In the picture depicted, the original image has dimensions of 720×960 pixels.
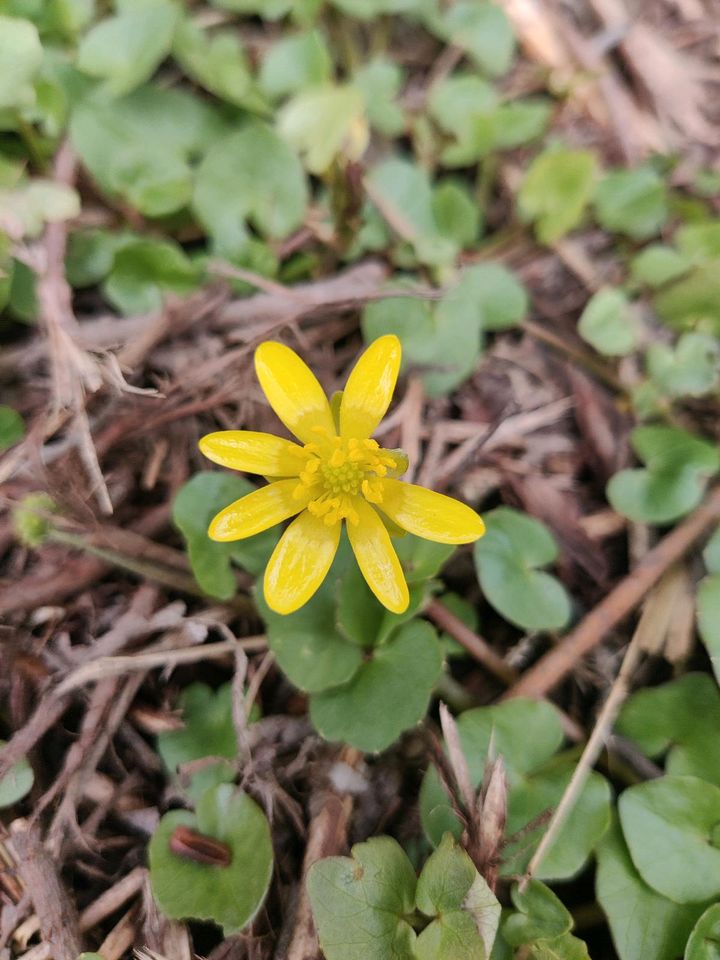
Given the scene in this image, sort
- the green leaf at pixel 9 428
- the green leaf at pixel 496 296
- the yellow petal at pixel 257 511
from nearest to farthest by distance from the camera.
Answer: the yellow petal at pixel 257 511 → the green leaf at pixel 9 428 → the green leaf at pixel 496 296

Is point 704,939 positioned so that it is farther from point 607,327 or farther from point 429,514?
point 607,327

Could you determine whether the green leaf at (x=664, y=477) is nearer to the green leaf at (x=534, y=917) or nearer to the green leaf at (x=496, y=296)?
the green leaf at (x=496, y=296)

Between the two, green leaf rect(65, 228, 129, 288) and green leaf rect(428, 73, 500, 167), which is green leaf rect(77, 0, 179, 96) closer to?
green leaf rect(65, 228, 129, 288)

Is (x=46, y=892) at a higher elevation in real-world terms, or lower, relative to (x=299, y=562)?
lower

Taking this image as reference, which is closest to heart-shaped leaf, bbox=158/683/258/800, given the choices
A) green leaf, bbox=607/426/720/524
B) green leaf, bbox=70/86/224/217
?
green leaf, bbox=607/426/720/524

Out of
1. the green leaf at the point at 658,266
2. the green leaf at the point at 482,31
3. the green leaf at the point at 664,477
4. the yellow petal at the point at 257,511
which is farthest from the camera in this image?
the green leaf at the point at 482,31

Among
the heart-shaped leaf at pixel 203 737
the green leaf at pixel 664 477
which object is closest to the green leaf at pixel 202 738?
the heart-shaped leaf at pixel 203 737

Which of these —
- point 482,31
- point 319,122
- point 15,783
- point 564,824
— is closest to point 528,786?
point 564,824
